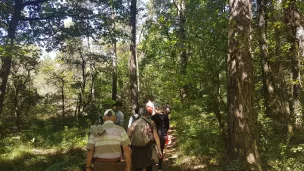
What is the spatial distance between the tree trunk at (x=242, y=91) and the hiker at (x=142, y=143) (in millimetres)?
1660

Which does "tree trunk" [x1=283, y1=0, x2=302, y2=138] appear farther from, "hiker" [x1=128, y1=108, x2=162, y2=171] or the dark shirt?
"hiker" [x1=128, y1=108, x2=162, y2=171]

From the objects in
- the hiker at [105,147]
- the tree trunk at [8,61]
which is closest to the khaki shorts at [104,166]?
the hiker at [105,147]

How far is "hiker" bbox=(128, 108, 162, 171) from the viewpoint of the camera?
5.93 m

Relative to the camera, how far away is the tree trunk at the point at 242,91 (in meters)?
5.66

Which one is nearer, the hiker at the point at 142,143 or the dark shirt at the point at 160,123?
the hiker at the point at 142,143

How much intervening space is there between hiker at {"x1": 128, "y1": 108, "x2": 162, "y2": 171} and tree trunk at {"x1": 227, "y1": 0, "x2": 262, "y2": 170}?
166 centimetres

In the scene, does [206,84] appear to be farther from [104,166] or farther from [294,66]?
[104,166]

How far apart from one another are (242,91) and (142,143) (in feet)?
7.57

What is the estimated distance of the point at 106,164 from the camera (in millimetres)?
4430

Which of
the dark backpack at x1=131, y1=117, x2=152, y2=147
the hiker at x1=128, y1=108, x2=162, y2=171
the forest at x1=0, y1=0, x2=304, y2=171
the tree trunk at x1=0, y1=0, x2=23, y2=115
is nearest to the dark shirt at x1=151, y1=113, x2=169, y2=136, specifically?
the forest at x1=0, y1=0, x2=304, y2=171

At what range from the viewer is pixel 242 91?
5.68m

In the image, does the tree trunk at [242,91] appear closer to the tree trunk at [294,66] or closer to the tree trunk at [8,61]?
the tree trunk at [294,66]

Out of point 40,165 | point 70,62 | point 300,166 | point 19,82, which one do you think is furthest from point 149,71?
point 300,166

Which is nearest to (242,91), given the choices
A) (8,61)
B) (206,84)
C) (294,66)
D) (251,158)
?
(251,158)
